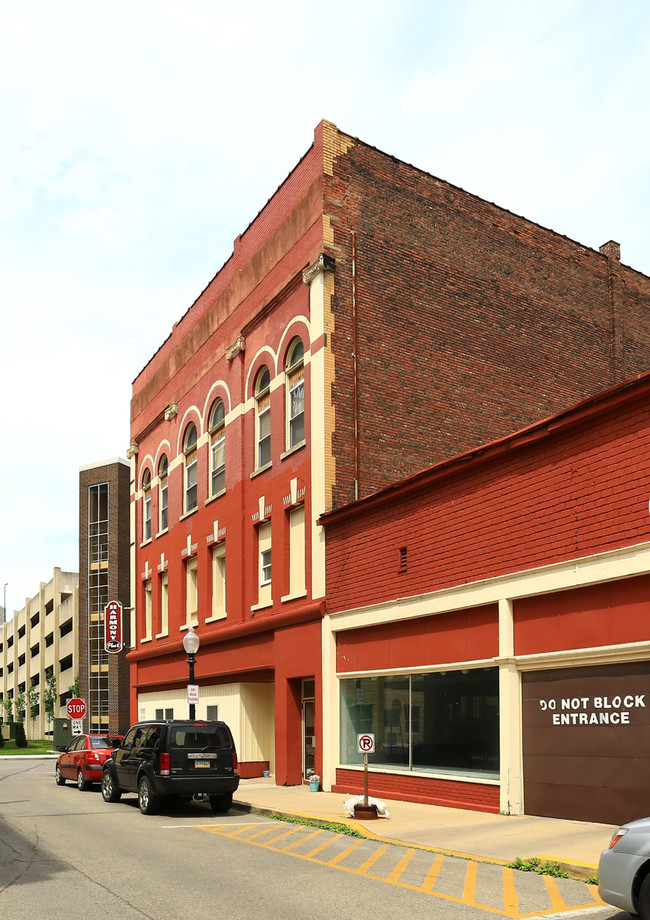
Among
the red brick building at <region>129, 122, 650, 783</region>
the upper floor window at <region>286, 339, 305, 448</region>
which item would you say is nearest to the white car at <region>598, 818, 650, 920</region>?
the red brick building at <region>129, 122, 650, 783</region>

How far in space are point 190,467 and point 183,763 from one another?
17967 mm

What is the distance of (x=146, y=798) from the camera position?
63.8 ft

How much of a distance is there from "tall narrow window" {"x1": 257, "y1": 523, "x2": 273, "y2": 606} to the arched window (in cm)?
1064

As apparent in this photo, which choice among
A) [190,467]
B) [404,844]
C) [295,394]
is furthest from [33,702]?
[404,844]

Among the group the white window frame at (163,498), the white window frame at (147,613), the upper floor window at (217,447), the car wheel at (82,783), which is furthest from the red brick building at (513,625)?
the white window frame at (147,613)

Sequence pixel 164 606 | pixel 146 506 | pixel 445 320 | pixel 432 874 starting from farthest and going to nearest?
pixel 146 506 → pixel 164 606 → pixel 445 320 → pixel 432 874

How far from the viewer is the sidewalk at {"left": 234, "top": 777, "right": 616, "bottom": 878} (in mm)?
13305

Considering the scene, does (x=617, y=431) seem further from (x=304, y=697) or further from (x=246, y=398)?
(x=246, y=398)

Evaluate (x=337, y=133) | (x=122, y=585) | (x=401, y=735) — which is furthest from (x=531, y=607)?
(x=122, y=585)

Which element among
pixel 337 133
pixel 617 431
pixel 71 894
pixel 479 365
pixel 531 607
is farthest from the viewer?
pixel 479 365

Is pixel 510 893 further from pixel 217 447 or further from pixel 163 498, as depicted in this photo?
pixel 163 498

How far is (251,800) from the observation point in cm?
2125

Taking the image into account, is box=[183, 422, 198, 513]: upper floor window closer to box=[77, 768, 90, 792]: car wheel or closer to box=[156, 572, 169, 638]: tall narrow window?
box=[156, 572, 169, 638]: tall narrow window

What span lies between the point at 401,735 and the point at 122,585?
5211cm
